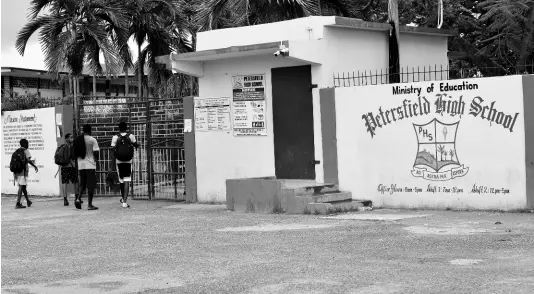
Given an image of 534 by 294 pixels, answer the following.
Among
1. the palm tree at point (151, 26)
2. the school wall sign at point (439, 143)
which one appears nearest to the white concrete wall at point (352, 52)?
the school wall sign at point (439, 143)

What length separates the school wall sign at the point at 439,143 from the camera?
14166mm

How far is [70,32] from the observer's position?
85.7 feet

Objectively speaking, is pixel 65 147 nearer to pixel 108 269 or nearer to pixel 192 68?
pixel 192 68

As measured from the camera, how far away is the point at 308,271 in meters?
9.25

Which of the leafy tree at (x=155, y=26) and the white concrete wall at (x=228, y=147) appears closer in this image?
the white concrete wall at (x=228, y=147)

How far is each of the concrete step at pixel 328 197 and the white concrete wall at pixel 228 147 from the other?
2.06m

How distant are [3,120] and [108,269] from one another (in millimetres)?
15818

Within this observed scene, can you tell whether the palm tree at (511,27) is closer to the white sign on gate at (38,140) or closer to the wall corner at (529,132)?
the wall corner at (529,132)

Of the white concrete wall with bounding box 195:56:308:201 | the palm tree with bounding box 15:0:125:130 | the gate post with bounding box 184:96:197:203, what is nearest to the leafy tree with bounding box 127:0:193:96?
the palm tree with bounding box 15:0:125:130

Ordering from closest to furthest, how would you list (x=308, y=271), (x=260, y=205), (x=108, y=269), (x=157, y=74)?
1. (x=308, y=271)
2. (x=108, y=269)
3. (x=260, y=205)
4. (x=157, y=74)

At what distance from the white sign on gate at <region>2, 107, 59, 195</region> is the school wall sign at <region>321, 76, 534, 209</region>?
31.0ft

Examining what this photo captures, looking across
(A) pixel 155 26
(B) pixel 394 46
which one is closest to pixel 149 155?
(B) pixel 394 46

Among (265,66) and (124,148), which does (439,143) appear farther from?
(124,148)

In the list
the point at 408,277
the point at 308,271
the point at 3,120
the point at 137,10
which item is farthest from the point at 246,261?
the point at 137,10
